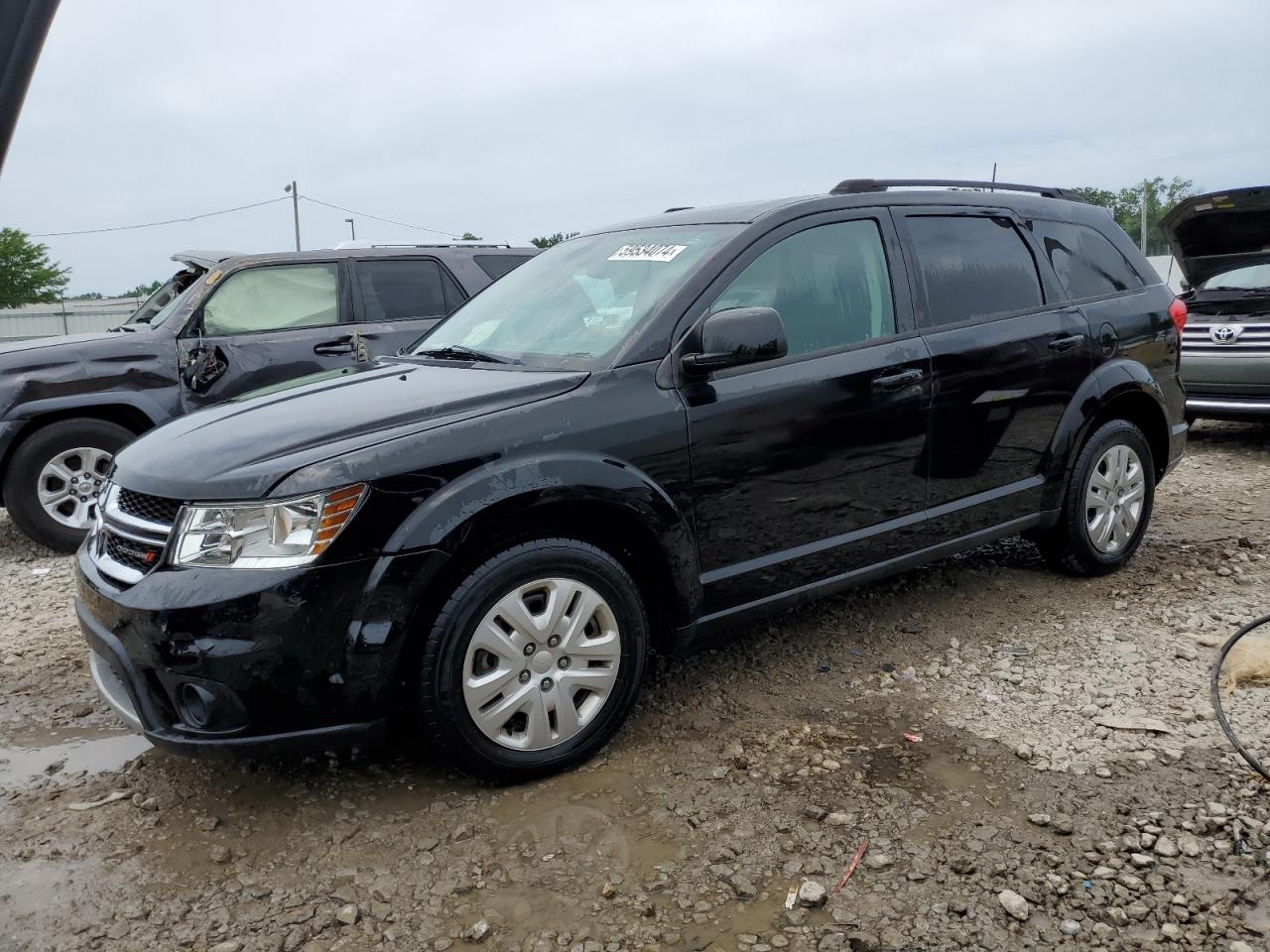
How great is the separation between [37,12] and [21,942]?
2.23m

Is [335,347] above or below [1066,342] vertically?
above

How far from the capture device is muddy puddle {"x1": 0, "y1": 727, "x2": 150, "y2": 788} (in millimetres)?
3295

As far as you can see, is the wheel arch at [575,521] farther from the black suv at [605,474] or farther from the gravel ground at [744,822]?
the gravel ground at [744,822]

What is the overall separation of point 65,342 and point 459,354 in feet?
12.6

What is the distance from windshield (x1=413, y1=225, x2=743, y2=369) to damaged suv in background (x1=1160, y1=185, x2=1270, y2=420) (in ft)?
19.8

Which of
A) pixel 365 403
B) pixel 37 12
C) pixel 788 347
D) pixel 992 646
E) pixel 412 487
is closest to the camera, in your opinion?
pixel 37 12

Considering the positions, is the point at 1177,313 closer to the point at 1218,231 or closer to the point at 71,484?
the point at 1218,231

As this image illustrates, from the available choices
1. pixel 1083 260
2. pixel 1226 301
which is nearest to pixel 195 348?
pixel 1083 260

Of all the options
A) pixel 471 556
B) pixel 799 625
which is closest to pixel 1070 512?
pixel 799 625

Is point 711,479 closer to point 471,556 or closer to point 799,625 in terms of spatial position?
point 471,556

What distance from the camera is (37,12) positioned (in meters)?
1.15

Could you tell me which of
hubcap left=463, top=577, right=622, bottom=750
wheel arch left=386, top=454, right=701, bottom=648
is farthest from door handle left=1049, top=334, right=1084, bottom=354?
hubcap left=463, top=577, right=622, bottom=750

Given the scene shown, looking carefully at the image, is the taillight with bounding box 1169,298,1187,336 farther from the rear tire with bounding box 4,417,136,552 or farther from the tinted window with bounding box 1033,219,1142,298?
the rear tire with bounding box 4,417,136,552

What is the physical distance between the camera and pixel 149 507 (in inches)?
113
